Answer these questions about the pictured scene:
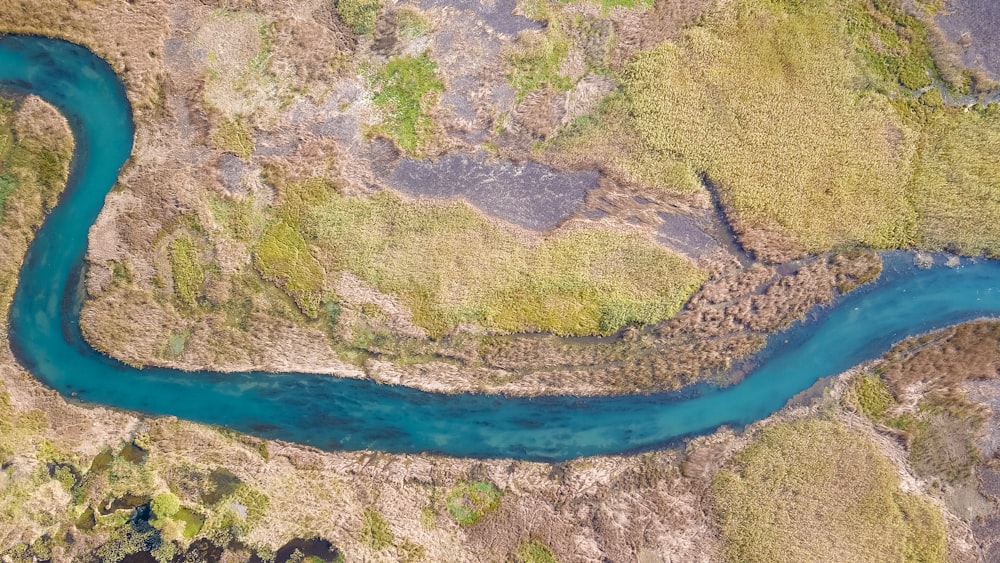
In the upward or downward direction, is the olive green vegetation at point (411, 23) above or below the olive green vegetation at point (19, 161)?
above

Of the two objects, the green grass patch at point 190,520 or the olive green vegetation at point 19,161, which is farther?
the green grass patch at point 190,520

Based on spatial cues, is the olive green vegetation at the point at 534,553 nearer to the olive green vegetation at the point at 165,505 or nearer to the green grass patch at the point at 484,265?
the green grass patch at the point at 484,265

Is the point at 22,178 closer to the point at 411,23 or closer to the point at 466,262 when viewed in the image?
the point at 411,23

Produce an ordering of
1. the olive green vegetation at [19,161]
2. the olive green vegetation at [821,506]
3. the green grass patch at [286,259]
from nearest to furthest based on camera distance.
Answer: the olive green vegetation at [19,161] < the olive green vegetation at [821,506] < the green grass patch at [286,259]

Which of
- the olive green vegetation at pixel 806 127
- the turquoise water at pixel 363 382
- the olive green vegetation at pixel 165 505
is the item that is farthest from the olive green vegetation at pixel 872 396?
the olive green vegetation at pixel 165 505

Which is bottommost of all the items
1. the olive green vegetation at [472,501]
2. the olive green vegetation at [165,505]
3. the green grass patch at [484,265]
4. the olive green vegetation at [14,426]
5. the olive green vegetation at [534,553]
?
the olive green vegetation at [534,553]

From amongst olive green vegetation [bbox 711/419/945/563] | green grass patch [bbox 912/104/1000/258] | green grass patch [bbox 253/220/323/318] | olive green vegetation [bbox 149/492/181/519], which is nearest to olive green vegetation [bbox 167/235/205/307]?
green grass patch [bbox 253/220/323/318]

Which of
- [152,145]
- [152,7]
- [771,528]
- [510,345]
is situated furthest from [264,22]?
[771,528]
